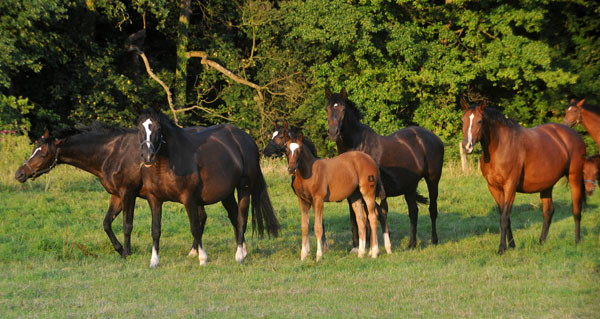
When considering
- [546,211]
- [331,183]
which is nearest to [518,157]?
[546,211]

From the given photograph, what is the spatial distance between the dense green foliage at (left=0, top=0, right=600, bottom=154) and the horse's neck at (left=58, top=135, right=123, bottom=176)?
46.5 ft

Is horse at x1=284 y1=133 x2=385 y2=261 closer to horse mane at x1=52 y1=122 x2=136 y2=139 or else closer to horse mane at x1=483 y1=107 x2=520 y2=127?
horse mane at x1=483 y1=107 x2=520 y2=127

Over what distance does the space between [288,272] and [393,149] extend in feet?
11.3

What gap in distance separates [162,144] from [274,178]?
10923 millimetres

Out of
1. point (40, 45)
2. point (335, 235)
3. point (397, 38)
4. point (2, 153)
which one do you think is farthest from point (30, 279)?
point (397, 38)

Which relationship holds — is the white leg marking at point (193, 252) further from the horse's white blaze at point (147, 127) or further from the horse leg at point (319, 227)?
the horse's white blaze at point (147, 127)

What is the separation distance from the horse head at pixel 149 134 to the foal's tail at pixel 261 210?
2.45m

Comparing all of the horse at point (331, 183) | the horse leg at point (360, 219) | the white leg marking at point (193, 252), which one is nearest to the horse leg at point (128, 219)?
the white leg marking at point (193, 252)

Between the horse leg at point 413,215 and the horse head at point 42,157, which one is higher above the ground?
the horse head at point 42,157

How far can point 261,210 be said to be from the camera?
1149cm

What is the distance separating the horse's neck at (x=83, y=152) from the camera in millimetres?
10664

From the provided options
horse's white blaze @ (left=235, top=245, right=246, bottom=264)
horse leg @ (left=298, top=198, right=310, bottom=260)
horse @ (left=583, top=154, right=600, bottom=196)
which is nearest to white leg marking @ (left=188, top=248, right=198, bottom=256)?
horse's white blaze @ (left=235, top=245, right=246, bottom=264)

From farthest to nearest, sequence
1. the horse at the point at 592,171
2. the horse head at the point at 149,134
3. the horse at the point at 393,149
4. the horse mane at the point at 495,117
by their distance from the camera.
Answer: the horse at the point at 393,149 < the horse mane at the point at 495,117 < the horse at the point at 592,171 < the horse head at the point at 149,134

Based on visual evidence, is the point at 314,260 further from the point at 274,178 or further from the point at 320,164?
the point at 274,178
